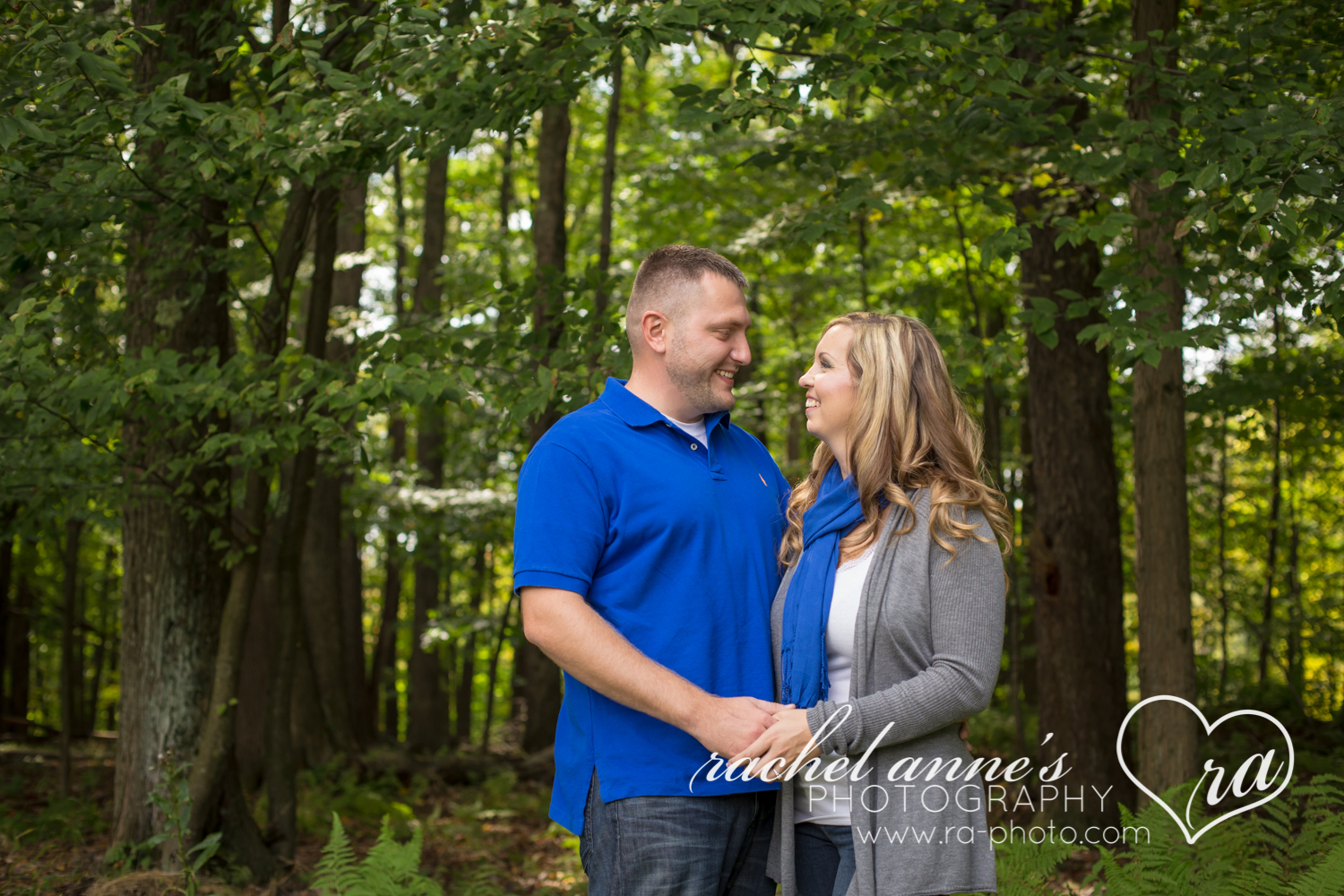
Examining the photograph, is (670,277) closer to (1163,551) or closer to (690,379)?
(690,379)

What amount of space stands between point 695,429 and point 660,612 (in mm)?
533

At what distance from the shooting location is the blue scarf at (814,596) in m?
2.26

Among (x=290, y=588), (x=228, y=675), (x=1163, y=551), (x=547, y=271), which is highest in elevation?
(x=547, y=271)

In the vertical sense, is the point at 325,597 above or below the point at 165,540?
below

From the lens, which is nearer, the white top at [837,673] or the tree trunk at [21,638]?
the white top at [837,673]

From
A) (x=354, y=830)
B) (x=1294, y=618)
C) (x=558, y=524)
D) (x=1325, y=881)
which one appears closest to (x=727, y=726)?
(x=558, y=524)

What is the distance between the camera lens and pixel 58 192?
4.14 meters

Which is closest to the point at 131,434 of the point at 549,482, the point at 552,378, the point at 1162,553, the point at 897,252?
the point at 552,378

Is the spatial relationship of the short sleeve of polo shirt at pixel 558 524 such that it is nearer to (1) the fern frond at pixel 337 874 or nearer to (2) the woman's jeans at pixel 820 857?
(2) the woman's jeans at pixel 820 857

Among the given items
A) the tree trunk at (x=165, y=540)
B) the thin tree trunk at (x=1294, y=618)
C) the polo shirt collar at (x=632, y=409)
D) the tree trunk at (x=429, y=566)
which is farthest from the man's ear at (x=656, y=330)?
the thin tree trunk at (x=1294, y=618)

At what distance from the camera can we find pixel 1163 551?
493 cm

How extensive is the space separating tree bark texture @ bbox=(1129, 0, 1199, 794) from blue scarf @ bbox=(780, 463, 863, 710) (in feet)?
10.2

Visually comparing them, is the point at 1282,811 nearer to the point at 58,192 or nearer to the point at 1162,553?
the point at 1162,553

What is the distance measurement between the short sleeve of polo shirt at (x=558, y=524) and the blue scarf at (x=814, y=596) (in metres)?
0.48
